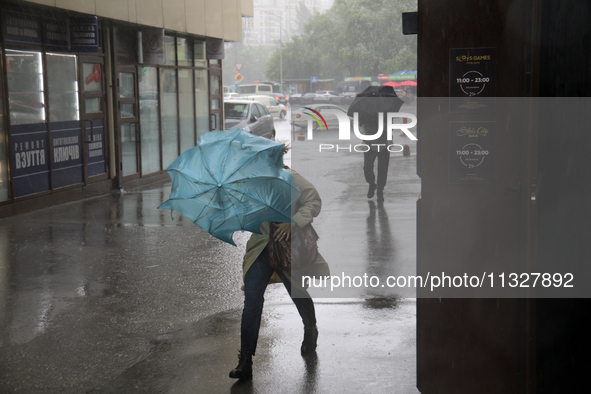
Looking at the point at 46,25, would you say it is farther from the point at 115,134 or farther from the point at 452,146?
the point at 452,146

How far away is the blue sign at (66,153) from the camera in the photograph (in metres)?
11.4

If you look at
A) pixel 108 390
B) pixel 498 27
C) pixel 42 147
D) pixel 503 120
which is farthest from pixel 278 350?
pixel 42 147

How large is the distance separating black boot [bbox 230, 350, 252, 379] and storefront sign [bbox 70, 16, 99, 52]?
8.69m

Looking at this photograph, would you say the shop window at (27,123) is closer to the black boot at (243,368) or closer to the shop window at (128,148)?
the shop window at (128,148)

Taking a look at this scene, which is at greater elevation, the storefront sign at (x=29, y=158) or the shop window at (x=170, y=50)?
the shop window at (x=170, y=50)

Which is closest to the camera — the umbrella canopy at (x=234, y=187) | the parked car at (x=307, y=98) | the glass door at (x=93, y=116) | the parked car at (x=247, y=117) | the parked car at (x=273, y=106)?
the umbrella canopy at (x=234, y=187)

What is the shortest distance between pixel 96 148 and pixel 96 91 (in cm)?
110

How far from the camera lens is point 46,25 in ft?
36.0

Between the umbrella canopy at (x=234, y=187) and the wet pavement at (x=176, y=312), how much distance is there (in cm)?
29

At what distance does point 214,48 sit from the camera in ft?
56.4

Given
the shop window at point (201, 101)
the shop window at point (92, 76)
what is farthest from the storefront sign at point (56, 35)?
the shop window at point (201, 101)

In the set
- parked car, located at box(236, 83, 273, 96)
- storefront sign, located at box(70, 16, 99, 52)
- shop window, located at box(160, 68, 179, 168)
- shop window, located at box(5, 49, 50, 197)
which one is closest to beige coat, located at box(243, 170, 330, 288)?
shop window, located at box(5, 49, 50, 197)

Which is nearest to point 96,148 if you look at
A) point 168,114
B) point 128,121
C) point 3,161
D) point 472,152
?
point 128,121

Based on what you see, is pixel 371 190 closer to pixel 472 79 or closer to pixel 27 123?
pixel 27 123
